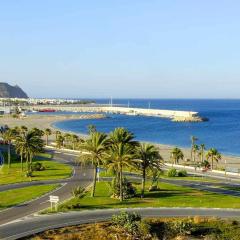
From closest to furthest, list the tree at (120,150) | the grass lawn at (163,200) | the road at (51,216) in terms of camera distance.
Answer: the road at (51,216) → the grass lawn at (163,200) → the tree at (120,150)

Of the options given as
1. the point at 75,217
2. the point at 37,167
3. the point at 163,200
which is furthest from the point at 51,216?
the point at 37,167

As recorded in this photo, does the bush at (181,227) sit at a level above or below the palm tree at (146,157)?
below

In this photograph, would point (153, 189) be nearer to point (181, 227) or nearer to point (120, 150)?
point (120, 150)

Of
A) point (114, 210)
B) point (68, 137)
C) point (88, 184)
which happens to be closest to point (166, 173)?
point (88, 184)

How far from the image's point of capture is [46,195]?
2832 inches

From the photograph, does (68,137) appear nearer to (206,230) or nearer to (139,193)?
(139,193)

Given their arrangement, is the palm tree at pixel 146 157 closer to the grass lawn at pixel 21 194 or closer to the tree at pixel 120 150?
the tree at pixel 120 150

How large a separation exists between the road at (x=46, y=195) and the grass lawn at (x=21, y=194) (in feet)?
5.13

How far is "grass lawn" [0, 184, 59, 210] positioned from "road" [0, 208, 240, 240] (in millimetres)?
9398

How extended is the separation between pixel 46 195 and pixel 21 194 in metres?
4.04

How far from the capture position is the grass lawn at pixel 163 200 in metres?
65.1

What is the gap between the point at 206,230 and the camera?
54.0m

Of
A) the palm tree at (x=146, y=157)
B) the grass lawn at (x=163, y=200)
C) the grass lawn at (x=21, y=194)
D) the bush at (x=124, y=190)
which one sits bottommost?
the grass lawn at (x=21, y=194)

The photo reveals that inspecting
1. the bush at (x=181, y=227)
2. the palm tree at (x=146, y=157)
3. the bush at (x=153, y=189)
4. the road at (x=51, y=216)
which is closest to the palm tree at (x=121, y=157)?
the palm tree at (x=146, y=157)
